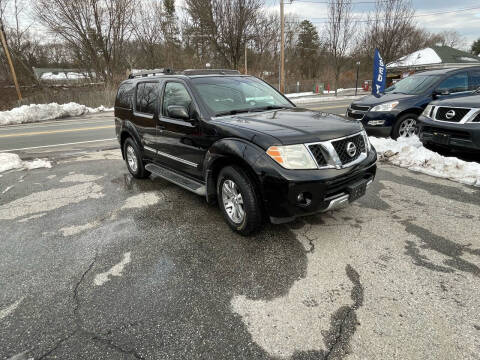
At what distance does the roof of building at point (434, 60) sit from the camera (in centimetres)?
2839

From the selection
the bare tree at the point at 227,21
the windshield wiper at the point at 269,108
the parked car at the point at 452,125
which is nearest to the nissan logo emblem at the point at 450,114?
the parked car at the point at 452,125

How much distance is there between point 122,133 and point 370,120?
18.6 ft

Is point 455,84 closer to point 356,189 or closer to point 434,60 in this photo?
point 356,189

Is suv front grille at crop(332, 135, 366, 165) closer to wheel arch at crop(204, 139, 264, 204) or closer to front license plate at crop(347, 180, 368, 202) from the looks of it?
front license plate at crop(347, 180, 368, 202)

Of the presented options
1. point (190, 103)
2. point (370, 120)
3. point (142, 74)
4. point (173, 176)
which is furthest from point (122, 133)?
point (370, 120)

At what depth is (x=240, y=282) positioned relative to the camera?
2.61m

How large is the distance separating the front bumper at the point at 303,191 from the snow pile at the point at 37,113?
17822 millimetres

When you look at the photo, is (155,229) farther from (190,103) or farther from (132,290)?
(190,103)

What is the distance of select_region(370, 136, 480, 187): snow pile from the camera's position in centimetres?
480

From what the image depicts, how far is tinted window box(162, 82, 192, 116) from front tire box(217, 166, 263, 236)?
42.4 inches

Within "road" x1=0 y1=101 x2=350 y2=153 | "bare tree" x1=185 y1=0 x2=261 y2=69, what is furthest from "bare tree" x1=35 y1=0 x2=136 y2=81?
"road" x1=0 y1=101 x2=350 y2=153

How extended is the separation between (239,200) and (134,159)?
3.02 meters

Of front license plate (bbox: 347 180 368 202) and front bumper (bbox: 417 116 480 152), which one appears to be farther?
front bumper (bbox: 417 116 480 152)

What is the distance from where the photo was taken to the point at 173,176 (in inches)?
167
